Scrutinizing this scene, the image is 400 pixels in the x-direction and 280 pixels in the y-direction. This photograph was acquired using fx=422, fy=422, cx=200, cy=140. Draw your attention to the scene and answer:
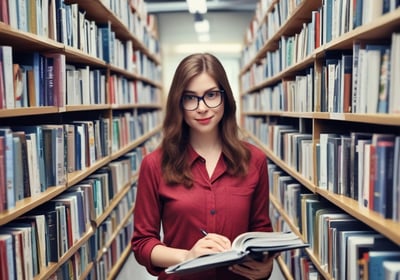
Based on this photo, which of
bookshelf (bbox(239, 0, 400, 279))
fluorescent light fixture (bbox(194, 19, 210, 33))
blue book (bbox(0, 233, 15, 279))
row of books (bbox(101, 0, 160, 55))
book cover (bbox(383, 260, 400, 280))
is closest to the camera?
book cover (bbox(383, 260, 400, 280))

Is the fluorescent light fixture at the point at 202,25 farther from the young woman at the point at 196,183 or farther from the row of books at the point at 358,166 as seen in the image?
the young woman at the point at 196,183

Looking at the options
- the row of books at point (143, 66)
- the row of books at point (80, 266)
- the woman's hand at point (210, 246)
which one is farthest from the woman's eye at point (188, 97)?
the row of books at point (143, 66)

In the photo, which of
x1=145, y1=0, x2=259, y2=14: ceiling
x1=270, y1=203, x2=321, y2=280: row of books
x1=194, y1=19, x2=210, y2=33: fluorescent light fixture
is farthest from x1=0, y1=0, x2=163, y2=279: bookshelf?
x1=145, y1=0, x2=259, y2=14: ceiling

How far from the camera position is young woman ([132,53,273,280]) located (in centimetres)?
160

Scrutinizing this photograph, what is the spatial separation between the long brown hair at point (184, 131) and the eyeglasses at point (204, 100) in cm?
3

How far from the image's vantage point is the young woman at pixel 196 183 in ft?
5.25

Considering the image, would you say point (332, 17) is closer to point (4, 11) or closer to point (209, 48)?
point (4, 11)

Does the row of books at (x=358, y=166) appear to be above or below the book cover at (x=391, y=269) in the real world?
above

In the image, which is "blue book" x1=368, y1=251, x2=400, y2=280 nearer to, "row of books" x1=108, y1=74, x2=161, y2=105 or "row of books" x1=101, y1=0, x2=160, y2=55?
"row of books" x1=101, y1=0, x2=160, y2=55

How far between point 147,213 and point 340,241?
80cm

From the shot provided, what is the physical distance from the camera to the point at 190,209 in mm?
1595

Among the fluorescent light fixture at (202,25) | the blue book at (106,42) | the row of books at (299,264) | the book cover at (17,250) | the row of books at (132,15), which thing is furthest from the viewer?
the fluorescent light fixture at (202,25)

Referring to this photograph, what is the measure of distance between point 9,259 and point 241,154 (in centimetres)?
93

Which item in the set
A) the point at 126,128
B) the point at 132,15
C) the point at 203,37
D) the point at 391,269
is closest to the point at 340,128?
the point at 391,269
